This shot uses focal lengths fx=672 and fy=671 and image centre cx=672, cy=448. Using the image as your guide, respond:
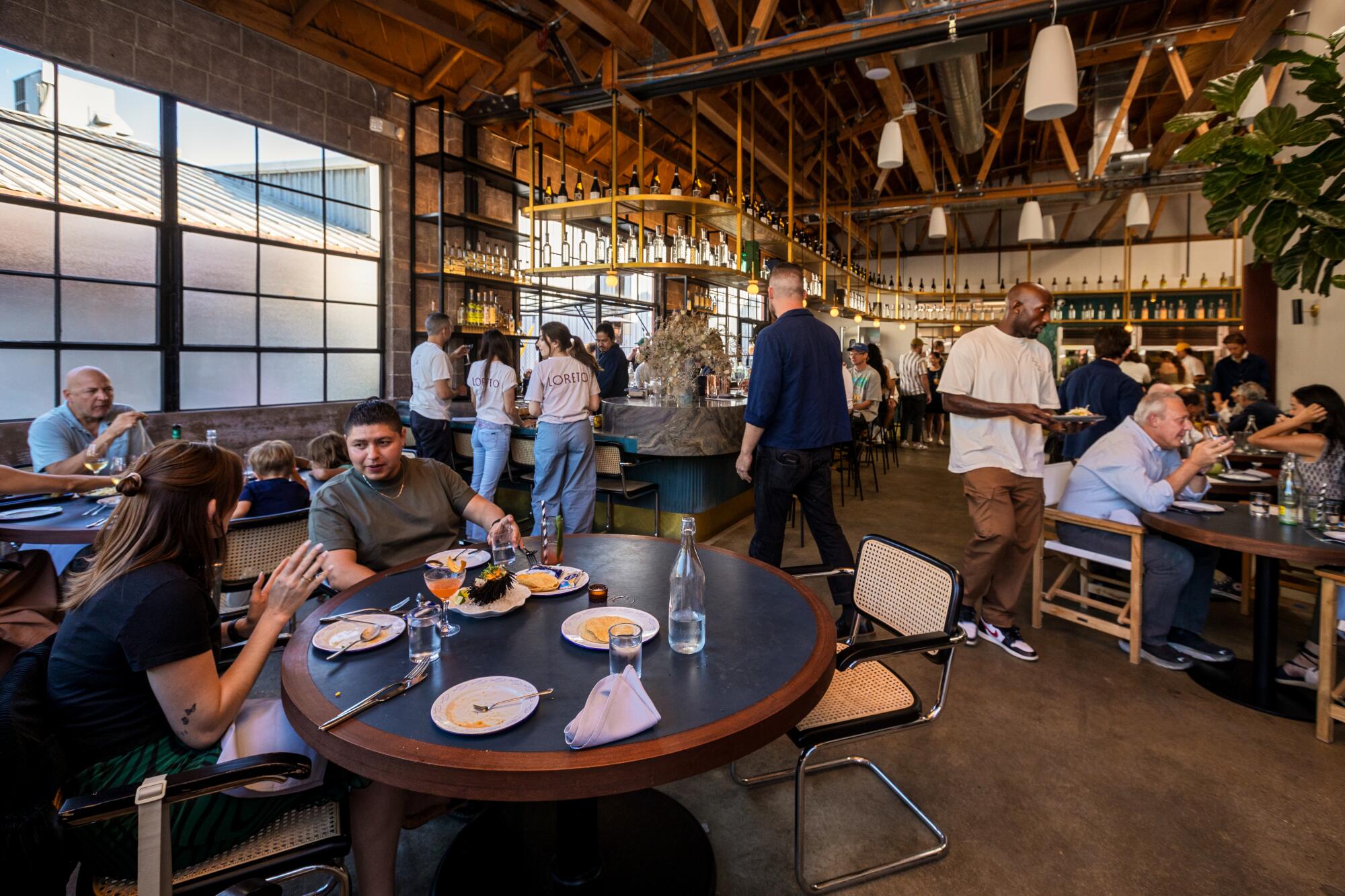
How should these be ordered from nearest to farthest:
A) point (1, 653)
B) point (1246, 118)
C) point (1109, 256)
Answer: point (1, 653) → point (1246, 118) → point (1109, 256)

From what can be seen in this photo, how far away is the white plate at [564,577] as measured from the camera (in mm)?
1854

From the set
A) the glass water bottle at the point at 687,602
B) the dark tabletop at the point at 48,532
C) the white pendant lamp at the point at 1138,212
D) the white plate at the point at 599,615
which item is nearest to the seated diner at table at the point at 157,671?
the white plate at the point at 599,615

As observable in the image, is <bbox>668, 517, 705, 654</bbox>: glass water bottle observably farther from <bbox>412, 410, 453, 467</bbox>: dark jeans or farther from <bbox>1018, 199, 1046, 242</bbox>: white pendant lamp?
<bbox>1018, 199, 1046, 242</bbox>: white pendant lamp

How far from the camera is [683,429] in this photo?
504 cm

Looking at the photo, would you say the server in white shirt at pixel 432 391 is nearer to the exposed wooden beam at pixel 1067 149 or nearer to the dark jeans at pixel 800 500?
the dark jeans at pixel 800 500

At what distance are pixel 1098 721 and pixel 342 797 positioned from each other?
9.35 ft

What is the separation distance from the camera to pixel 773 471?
3.58 meters

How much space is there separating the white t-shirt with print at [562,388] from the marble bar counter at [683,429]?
0.54m

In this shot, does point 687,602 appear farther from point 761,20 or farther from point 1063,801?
point 761,20

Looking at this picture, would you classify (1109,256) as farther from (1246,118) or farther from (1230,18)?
(1246,118)

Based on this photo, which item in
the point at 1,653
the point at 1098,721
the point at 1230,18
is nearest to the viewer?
the point at 1,653

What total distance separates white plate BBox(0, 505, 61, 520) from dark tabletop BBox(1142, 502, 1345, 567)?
470cm

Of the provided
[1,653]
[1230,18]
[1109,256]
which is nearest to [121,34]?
[1,653]

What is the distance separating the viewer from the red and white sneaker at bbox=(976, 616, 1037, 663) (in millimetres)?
3383
